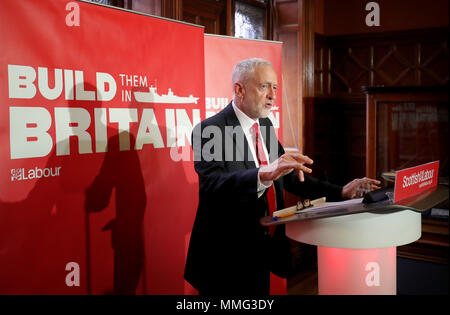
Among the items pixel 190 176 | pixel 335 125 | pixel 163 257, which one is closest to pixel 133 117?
pixel 190 176

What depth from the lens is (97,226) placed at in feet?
7.75

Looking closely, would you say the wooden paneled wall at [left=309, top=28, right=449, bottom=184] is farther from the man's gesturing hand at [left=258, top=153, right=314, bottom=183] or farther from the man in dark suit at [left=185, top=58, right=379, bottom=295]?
the man's gesturing hand at [left=258, top=153, right=314, bottom=183]

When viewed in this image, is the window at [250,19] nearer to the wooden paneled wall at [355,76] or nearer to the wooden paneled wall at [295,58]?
the wooden paneled wall at [295,58]

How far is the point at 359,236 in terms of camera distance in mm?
1555

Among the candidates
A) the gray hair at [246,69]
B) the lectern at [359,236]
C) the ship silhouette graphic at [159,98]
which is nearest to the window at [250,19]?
the ship silhouette graphic at [159,98]

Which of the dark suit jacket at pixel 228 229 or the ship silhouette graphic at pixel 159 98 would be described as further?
the ship silhouette graphic at pixel 159 98

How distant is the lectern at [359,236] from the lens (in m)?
1.55

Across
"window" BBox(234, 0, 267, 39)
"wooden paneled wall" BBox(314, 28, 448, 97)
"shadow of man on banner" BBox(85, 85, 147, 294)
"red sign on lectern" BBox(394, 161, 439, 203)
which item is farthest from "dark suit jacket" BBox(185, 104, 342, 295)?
"wooden paneled wall" BBox(314, 28, 448, 97)

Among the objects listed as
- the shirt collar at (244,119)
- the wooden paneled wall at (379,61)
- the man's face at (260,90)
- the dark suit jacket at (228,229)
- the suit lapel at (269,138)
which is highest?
the wooden paneled wall at (379,61)

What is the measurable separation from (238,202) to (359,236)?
21.4 inches

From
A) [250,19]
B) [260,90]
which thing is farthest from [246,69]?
[250,19]

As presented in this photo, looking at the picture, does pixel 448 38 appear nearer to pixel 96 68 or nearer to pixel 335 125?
pixel 335 125

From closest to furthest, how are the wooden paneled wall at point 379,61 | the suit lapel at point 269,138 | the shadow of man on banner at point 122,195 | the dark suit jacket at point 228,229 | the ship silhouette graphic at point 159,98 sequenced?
the dark suit jacket at point 228,229 → the suit lapel at point 269,138 → the shadow of man on banner at point 122,195 → the ship silhouette graphic at point 159,98 → the wooden paneled wall at point 379,61

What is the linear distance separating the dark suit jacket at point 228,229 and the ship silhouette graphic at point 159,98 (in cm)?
63
